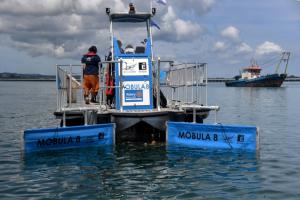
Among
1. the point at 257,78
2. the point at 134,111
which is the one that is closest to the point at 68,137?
A: the point at 134,111

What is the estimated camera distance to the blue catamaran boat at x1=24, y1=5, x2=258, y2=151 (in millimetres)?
13523

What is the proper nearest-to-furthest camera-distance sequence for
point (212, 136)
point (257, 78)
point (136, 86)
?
1. point (212, 136)
2. point (136, 86)
3. point (257, 78)

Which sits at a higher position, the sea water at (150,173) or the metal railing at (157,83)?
the metal railing at (157,83)

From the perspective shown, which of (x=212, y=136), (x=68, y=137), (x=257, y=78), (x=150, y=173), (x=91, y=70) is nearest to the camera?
(x=150, y=173)

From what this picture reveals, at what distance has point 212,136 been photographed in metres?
13.8

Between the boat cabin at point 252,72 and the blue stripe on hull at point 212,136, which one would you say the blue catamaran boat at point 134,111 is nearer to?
the blue stripe on hull at point 212,136

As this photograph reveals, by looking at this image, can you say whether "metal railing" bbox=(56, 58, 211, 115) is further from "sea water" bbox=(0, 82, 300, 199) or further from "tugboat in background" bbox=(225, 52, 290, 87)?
"tugboat in background" bbox=(225, 52, 290, 87)

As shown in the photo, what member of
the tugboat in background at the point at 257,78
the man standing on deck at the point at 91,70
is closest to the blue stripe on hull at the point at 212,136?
the man standing on deck at the point at 91,70

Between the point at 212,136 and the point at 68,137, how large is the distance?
4364mm

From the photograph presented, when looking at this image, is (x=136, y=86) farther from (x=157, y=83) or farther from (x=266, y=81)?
(x=266, y=81)

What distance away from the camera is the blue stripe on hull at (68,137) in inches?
517

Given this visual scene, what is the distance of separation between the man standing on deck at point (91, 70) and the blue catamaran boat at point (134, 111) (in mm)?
318

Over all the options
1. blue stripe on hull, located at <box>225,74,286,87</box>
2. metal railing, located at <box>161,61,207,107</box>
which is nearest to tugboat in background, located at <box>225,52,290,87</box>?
blue stripe on hull, located at <box>225,74,286,87</box>

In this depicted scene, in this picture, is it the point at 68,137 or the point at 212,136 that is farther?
the point at 212,136
